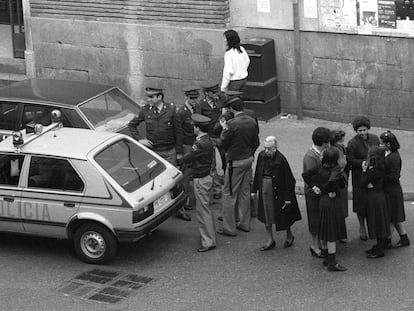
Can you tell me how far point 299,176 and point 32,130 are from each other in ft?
13.2

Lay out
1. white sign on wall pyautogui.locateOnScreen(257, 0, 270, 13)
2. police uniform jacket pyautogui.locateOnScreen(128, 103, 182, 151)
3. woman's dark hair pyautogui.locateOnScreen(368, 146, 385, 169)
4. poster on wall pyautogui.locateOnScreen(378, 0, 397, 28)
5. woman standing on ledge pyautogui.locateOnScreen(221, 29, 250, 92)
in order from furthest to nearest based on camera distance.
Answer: white sign on wall pyautogui.locateOnScreen(257, 0, 270, 13) < poster on wall pyautogui.locateOnScreen(378, 0, 397, 28) < woman standing on ledge pyautogui.locateOnScreen(221, 29, 250, 92) < police uniform jacket pyautogui.locateOnScreen(128, 103, 182, 151) < woman's dark hair pyautogui.locateOnScreen(368, 146, 385, 169)

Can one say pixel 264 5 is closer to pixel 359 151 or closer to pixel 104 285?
pixel 359 151

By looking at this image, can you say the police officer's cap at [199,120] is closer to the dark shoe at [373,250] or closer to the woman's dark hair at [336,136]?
the woman's dark hair at [336,136]

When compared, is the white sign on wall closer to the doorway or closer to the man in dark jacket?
the man in dark jacket

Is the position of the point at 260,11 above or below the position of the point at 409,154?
above

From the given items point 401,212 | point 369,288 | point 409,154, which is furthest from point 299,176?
point 369,288

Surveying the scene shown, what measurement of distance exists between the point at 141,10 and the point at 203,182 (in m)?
6.43

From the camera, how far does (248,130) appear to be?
1197 centimetres

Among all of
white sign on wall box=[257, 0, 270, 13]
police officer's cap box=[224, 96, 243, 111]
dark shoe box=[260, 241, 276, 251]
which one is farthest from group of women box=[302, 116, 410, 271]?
white sign on wall box=[257, 0, 270, 13]

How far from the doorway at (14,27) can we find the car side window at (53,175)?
8.67m

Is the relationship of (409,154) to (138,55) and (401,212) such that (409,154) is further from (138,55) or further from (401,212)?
(138,55)

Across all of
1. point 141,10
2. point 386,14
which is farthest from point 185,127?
point 141,10

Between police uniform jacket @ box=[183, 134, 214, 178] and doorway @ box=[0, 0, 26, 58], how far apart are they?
897cm

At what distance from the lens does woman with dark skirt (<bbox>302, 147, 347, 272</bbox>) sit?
10719mm
